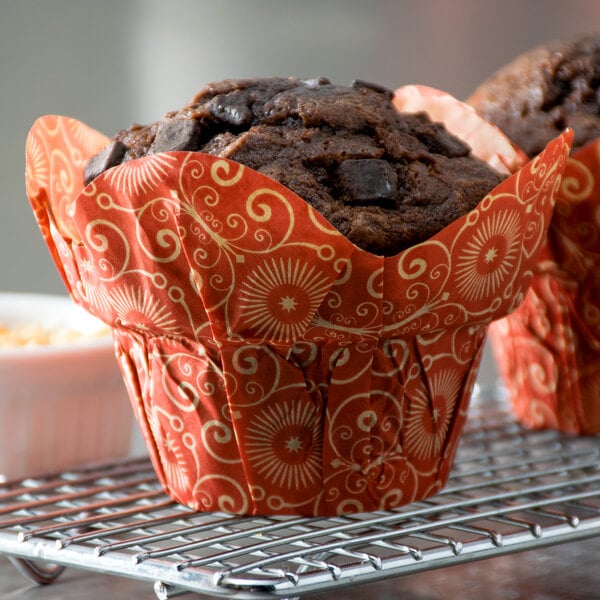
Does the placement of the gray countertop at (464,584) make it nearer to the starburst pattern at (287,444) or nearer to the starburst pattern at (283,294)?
the starburst pattern at (287,444)

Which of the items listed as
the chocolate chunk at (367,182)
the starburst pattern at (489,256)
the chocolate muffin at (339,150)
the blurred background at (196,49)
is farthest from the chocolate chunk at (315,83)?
the blurred background at (196,49)

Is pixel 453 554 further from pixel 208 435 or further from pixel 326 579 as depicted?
pixel 208 435

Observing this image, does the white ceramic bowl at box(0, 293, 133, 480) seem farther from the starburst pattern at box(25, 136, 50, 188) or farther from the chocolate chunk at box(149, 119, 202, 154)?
the chocolate chunk at box(149, 119, 202, 154)

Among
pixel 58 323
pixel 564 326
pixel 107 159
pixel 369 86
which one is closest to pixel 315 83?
pixel 369 86

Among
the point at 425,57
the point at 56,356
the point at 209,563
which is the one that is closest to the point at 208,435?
the point at 209,563

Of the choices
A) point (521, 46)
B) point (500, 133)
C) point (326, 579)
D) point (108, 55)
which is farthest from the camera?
point (108, 55)

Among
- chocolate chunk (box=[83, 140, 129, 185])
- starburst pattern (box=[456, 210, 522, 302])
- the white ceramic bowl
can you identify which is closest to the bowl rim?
the white ceramic bowl

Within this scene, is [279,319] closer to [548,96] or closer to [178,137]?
[178,137]
